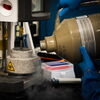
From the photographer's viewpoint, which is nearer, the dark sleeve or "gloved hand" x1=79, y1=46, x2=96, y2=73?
the dark sleeve

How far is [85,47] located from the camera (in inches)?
39.1

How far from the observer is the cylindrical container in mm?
947

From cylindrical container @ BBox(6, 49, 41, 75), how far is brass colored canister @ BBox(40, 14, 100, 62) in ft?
0.29

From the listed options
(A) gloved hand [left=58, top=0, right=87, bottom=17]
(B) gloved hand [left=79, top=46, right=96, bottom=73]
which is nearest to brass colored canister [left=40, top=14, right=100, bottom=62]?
(B) gloved hand [left=79, top=46, right=96, bottom=73]

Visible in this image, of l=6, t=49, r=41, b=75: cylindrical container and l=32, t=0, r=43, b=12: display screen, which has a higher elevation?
l=32, t=0, r=43, b=12: display screen

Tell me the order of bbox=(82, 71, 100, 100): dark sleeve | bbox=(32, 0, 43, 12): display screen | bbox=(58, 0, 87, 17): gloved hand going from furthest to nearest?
bbox=(58, 0, 87, 17): gloved hand, bbox=(32, 0, 43, 12): display screen, bbox=(82, 71, 100, 100): dark sleeve

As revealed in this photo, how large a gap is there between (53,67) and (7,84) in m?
0.40

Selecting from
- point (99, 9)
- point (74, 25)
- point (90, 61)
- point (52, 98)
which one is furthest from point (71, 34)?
point (99, 9)

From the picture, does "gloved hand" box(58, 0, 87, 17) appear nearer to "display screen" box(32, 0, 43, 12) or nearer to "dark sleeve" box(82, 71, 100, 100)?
"display screen" box(32, 0, 43, 12)

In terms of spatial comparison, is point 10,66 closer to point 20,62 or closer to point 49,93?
point 20,62

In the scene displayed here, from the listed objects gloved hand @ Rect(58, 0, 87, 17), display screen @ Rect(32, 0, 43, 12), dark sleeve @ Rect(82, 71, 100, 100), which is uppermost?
gloved hand @ Rect(58, 0, 87, 17)

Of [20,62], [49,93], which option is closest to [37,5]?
[20,62]

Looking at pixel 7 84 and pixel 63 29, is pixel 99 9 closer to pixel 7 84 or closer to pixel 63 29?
pixel 63 29

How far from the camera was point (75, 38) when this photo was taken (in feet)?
3.25
